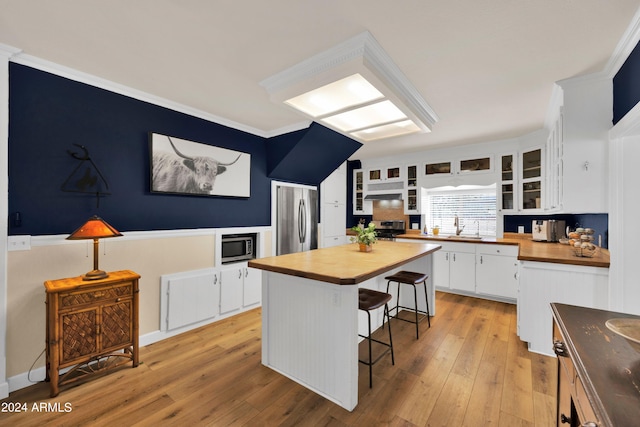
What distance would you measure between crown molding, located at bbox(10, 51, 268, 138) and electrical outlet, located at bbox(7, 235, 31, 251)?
1.36 meters

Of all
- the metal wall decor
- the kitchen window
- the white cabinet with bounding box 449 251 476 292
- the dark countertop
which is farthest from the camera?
the kitchen window

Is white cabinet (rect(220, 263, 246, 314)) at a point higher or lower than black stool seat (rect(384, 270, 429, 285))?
lower

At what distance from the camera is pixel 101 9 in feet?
5.30

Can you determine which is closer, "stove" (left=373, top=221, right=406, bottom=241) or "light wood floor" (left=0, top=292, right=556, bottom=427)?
"light wood floor" (left=0, top=292, right=556, bottom=427)

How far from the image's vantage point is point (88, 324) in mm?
2121

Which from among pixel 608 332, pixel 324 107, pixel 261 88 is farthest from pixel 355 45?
pixel 608 332

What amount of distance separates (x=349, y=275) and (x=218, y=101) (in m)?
2.40

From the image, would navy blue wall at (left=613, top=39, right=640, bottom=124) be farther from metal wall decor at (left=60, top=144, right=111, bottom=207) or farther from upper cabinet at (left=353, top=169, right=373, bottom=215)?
metal wall decor at (left=60, top=144, right=111, bottom=207)

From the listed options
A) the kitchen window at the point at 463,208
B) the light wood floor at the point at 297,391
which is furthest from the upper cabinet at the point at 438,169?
the light wood floor at the point at 297,391

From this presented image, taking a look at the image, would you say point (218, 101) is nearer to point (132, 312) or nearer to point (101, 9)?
point (101, 9)

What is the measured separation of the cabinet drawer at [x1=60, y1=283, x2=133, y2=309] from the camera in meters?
2.02

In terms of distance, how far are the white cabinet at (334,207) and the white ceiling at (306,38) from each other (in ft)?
8.88

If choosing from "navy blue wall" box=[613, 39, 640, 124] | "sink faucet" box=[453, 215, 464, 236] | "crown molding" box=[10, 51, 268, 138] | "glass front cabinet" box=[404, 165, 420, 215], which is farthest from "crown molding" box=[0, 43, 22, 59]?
"sink faucet" box=[453, 215, 464, 236]

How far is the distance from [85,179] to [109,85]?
3.00ft
